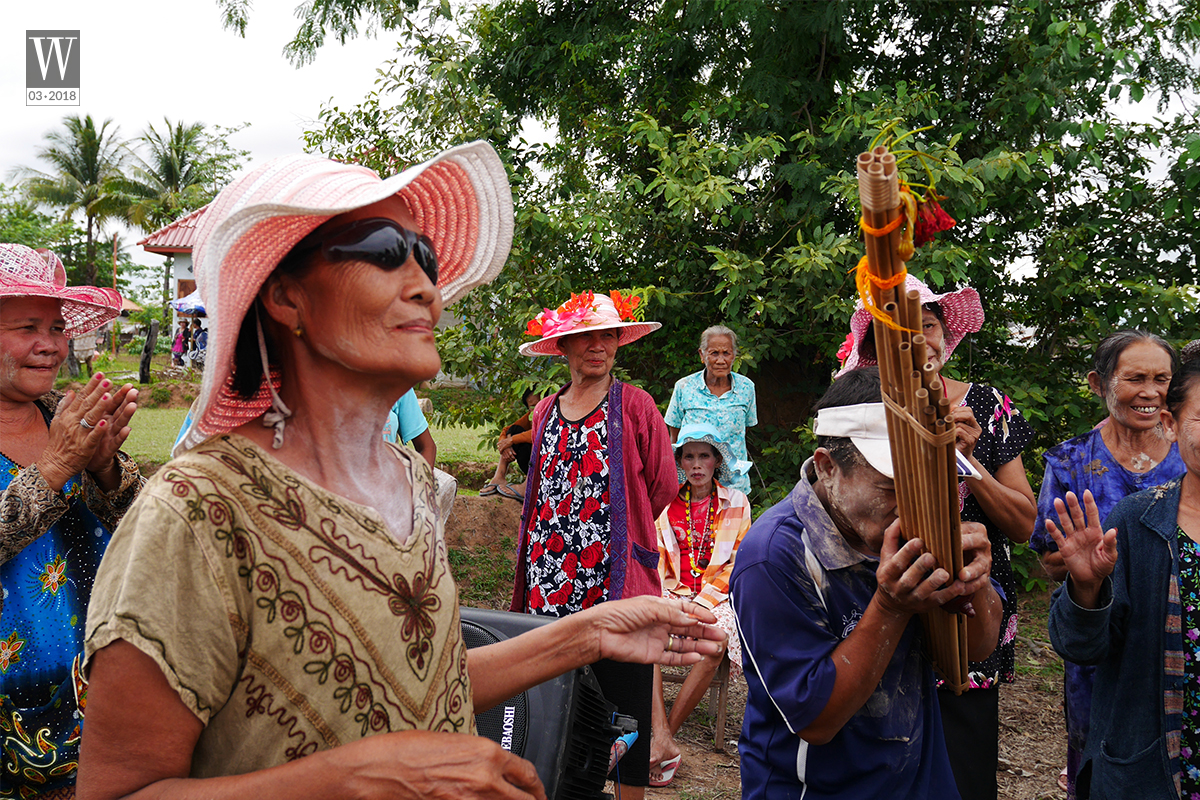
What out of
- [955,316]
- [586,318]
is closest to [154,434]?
[586,318]

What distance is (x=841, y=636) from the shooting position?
187 cm

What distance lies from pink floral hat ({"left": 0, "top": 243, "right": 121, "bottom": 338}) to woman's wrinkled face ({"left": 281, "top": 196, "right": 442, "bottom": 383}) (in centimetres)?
179

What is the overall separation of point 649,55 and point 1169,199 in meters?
4.17

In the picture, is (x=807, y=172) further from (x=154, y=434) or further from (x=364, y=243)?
(x=154, y=434)

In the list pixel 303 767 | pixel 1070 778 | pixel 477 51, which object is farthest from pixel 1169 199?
pixel 303 767

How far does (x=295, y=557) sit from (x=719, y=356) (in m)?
4.81

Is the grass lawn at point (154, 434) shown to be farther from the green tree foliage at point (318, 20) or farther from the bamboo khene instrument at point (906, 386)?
the bamboo khene instrument at point (906, 386)

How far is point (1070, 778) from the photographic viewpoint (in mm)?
3271

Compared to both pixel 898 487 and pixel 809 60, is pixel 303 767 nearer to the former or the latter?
pixel 898 487

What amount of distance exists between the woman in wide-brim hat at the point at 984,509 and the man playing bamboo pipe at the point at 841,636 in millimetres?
1025

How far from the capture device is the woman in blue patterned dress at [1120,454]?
314 centimetres

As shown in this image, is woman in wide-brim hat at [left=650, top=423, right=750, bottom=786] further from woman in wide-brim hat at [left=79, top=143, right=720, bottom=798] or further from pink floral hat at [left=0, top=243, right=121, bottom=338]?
woman in wide-brim hat at [left=79, top=143, right=720, bottom=798]

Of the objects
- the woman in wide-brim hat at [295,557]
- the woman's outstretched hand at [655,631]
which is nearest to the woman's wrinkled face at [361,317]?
the woman in wide-brim hat at [295,557]

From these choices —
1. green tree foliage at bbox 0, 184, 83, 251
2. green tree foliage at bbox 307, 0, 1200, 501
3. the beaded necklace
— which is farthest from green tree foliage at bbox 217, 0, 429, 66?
green tree foliage at bbox 0, 184, 83, 251
